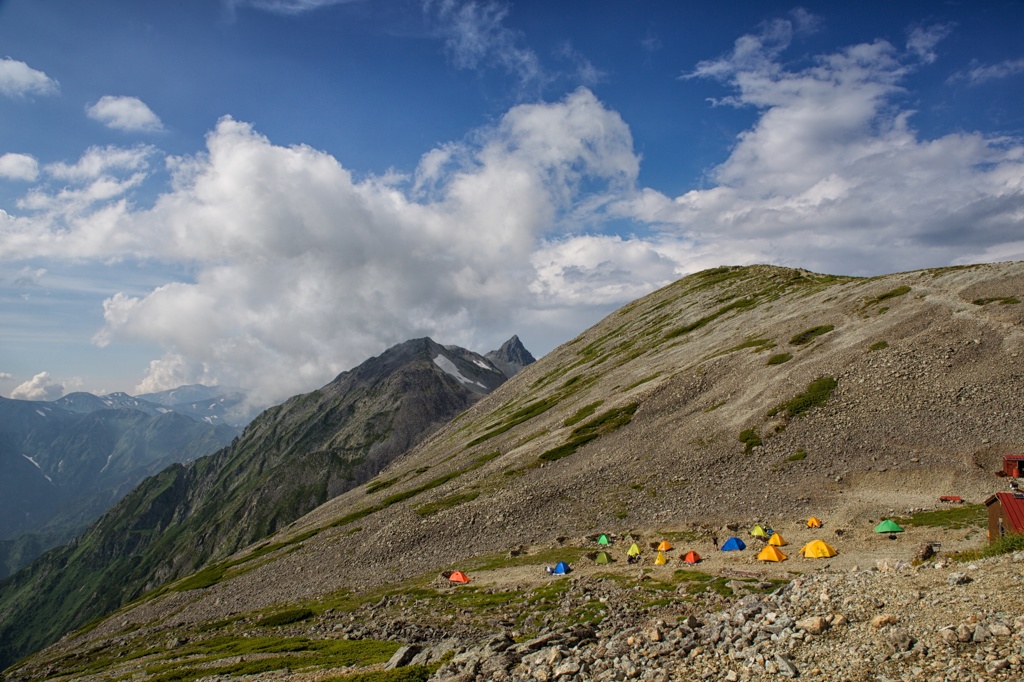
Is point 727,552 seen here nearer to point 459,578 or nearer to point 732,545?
point 732,545

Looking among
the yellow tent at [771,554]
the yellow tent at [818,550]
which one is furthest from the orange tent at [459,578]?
the yellow tent at [818,550]

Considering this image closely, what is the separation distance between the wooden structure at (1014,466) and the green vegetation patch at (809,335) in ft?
121

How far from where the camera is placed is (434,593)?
45750mm

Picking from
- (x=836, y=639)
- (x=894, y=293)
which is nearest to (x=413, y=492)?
(x=836, y=639)

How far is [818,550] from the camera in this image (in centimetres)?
3541

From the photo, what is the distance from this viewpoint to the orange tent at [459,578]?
46.6 metres

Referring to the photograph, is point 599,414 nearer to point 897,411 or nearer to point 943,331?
point 897,411

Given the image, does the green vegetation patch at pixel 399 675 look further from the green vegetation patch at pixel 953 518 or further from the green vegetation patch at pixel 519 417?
the green vegetation patch at pixel 519 417

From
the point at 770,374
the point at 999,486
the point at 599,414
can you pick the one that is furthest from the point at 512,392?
the point at 999,486

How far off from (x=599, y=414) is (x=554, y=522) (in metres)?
31.8

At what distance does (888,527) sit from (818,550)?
7.10m

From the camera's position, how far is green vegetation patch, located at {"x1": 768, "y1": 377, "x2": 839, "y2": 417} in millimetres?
61531

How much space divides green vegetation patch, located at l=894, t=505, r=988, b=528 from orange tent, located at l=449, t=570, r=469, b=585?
117 feet

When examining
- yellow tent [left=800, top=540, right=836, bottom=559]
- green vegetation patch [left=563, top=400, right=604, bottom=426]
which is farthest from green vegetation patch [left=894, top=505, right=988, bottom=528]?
green vegetation patch [left=563, top=400, right=604, bottom=426]
